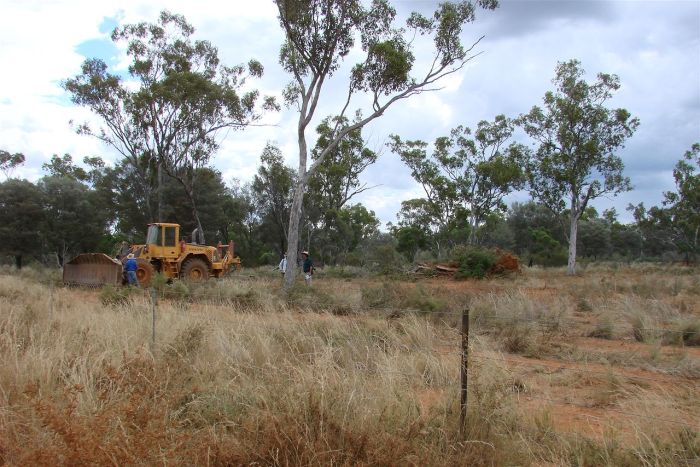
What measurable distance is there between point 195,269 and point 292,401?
1900 centimetres

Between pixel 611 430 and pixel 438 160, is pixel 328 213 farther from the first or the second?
pixel 611 430

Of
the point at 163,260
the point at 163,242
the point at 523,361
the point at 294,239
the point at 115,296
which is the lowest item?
the point at 523,361

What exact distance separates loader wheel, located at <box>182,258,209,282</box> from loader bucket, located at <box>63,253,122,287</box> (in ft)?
9.12

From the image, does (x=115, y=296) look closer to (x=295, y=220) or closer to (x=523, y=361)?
(x=295, y=220)

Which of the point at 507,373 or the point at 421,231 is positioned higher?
the point at 421,231

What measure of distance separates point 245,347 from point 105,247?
1655 inches

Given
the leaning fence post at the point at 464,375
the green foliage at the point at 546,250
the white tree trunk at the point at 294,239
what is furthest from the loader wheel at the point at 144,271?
the green foliage at the point at 546,250

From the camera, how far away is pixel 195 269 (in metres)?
22.5

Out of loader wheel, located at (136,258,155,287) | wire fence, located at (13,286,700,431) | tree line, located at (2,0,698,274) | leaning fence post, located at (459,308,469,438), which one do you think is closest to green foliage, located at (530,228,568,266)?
tree line, located at (2,0,698,274)

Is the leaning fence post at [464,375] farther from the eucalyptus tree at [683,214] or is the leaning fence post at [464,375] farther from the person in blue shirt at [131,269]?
the eucalyptus tree at [683,214]

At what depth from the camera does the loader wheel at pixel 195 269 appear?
22.1m

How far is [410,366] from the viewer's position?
6.14 metres

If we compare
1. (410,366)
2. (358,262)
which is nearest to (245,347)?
(410,366)

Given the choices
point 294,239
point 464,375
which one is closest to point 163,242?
point 294,239
